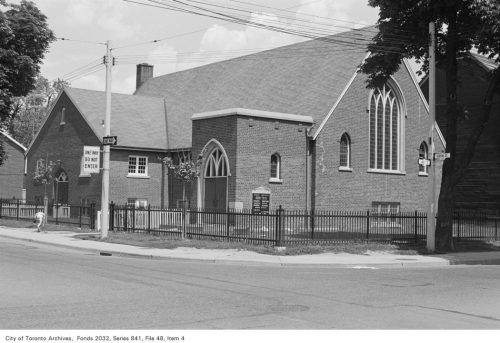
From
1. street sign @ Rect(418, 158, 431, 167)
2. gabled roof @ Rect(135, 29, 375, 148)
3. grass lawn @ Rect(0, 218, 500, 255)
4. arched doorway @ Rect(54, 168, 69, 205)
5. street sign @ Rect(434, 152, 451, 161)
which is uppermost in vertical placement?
gabled roof @ Rect(135, 29, 375, 148)

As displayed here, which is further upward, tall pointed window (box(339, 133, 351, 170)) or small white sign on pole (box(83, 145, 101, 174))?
tall pointed window (box(339, 133, 351, 170))

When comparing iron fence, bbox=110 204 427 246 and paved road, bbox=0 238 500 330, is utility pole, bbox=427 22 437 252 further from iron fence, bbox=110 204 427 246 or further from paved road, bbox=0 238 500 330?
paved road, bbox=0 238 500 330

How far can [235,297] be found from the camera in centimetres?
1055

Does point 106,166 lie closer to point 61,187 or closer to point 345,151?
point 345,151

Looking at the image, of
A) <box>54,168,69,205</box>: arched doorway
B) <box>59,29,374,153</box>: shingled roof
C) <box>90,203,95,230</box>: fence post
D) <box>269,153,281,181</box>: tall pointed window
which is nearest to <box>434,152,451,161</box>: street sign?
<box>269,153,281,181</box>: tall pointed window

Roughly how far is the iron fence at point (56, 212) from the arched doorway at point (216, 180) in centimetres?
603

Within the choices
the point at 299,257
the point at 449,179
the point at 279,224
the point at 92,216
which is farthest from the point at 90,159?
the point at 449,179

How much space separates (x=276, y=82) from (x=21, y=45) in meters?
15.4

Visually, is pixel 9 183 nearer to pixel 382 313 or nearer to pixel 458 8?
pixel 458 8

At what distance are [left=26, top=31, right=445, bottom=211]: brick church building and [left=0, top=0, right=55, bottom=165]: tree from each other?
4.85m

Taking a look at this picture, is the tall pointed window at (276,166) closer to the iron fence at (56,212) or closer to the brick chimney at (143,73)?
the iron fence at (56,212)

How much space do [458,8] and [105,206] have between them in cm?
1582

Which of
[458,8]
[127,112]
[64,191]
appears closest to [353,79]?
[458,8]

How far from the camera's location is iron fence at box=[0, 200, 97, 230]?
3095 centimetres
